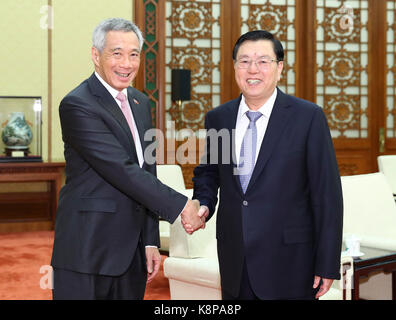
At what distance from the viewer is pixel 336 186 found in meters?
1.73

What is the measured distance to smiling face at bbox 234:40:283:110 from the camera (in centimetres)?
178

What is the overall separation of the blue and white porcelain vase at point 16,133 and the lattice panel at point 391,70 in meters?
4.71

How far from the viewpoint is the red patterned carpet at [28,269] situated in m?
3.58

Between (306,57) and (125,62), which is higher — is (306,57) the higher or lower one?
the higher one

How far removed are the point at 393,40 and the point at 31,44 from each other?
4.71m

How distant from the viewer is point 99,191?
69.8 inches

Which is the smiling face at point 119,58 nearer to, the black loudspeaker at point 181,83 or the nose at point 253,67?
the nose at point 253,67

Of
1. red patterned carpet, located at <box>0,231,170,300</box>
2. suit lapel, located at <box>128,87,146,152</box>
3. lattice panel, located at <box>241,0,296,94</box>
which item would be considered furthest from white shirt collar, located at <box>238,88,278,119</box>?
lattice panel, located at <box>241,0,296,94</box>

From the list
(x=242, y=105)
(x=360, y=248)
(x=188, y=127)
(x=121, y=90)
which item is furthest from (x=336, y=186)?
(x=188, y=127)

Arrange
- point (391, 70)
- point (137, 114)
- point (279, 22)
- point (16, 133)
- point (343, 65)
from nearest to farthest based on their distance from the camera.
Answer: point (137, 114)
point (16, 133)
point (279, 22)
point (343, 65)
point (391, 70)

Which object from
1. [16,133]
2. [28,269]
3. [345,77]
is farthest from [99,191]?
[345,77]

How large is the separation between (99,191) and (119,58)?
1.48 ft

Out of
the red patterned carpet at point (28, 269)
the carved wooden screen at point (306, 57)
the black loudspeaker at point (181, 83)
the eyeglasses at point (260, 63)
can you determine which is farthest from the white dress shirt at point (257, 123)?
the carved wooden screen at point (306, 57)

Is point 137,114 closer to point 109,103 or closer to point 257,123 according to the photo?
point 109,103
